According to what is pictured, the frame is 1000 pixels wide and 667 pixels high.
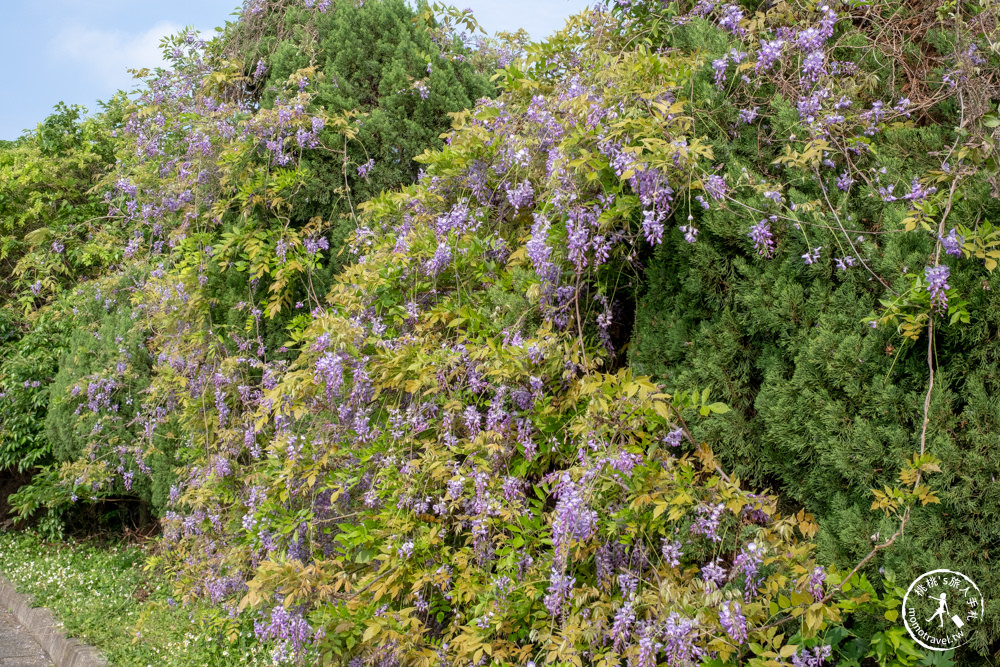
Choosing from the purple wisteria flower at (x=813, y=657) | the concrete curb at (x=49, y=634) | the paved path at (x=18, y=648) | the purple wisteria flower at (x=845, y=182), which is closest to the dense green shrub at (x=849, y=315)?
the purple wisteria flower at (x=845, y=182)

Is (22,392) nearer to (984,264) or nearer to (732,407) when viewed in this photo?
(732,407)

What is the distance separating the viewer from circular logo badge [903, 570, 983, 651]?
92.7 inches

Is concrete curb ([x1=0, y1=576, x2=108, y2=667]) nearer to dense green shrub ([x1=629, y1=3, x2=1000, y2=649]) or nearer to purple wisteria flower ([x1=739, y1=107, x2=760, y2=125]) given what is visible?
dense green shrub ([x1=629, y1=3, x2=1000, y2=649])

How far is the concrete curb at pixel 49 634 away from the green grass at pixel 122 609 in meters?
0.07

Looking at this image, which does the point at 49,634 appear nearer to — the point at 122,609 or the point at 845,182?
the point at 122,609

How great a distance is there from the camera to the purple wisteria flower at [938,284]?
237 centimetres

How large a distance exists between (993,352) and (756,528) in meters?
0.89

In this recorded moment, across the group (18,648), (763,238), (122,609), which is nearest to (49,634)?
(18,648)

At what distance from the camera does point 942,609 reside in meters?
2.35

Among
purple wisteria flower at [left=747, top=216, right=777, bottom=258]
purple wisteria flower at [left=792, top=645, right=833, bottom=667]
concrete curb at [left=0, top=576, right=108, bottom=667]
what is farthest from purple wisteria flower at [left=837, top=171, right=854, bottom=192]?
concrete curb at [left=0, top=576, right=108, bottom=667]

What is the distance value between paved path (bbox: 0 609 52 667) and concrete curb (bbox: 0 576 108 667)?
4 cm

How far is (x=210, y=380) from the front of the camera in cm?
579

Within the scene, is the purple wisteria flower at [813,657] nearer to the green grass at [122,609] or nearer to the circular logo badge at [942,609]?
the circular logo badge at [942,609]

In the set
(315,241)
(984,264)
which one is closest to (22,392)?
(315,241)
